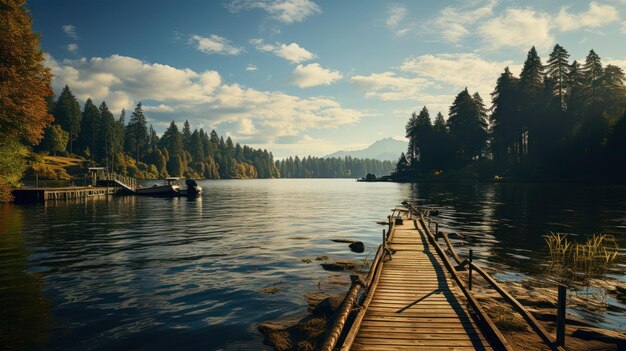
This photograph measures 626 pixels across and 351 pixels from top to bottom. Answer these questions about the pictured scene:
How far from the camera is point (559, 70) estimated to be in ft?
272

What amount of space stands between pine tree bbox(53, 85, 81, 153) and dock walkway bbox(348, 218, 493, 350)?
15548 centimetres

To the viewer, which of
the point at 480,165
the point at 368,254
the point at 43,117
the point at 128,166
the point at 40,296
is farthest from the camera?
the point at 128,166

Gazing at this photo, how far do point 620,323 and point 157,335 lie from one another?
1291 cm

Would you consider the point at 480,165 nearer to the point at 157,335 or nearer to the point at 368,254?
the point at 368,254

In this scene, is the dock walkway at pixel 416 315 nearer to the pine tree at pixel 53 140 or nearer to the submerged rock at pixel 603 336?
the submerged rock at pixel 603 336

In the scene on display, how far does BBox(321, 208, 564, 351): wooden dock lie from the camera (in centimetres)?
752

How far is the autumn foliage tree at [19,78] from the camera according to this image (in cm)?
3209

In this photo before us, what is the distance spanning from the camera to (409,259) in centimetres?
1591

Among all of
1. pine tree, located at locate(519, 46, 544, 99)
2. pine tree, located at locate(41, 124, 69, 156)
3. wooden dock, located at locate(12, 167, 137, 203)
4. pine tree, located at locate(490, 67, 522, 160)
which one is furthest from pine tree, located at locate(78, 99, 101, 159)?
pine tree, located at locate(519, 46, 544, 99)

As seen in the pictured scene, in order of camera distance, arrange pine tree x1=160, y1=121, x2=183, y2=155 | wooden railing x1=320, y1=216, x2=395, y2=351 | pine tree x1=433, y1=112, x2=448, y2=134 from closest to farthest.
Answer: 1. wooden railing x1=320, y1=216, x2=395, y2=351
2. pine tree x1=433, y1=112, x2=448, y2=134
3. pine tree x1=160, y1=121, x2=183, y2=155

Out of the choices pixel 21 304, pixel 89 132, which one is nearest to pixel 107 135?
pixel 89 132

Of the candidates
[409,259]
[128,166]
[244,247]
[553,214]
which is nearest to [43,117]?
[244,247]

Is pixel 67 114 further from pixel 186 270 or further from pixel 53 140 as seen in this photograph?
pixel 186 270

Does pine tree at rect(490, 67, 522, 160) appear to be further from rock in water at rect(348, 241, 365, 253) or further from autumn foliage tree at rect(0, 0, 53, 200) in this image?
autumn foliage tree at rect(0, 0, 53, 200)
